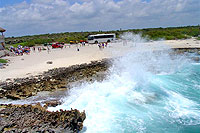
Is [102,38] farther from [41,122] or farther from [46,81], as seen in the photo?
[41,122]

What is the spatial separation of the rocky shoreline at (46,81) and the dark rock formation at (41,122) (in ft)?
16.5

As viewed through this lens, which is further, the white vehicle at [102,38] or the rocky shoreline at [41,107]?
the white vehicle at [102,38]

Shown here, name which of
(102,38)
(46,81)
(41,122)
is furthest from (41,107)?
(102,38)

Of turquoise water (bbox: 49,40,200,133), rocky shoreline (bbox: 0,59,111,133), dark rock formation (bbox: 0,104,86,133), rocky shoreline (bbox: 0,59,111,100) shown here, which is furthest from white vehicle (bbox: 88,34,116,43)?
dark rock formation (bbox: 0,104,86,133)

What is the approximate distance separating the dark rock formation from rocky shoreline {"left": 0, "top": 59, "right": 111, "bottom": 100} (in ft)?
16.5

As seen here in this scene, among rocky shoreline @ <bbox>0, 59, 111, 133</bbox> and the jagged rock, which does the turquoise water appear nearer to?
the jagged rock

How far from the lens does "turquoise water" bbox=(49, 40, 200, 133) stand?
9.64 m

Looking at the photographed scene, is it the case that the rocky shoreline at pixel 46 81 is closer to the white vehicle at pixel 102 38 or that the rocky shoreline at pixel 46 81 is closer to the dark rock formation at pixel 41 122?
the dark rock formation at pixel 41 122

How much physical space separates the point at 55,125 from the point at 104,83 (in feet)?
29.7

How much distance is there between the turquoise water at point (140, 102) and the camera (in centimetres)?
964

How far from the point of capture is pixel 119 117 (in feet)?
35.4

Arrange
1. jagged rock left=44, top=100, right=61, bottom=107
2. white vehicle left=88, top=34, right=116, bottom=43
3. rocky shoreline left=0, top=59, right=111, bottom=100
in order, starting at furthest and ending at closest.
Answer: white vehicle left=88, top=34, right=116, bottom=43 → rocky shoreline left=0, top=59, right=111, bottom=100 → jagged rock left=44, top=100, right=61, bottom=107

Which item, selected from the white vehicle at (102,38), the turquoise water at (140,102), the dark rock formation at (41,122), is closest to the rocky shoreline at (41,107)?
the dark rock formation at (41,122)

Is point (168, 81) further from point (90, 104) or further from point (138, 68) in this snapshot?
point (90, 104)
